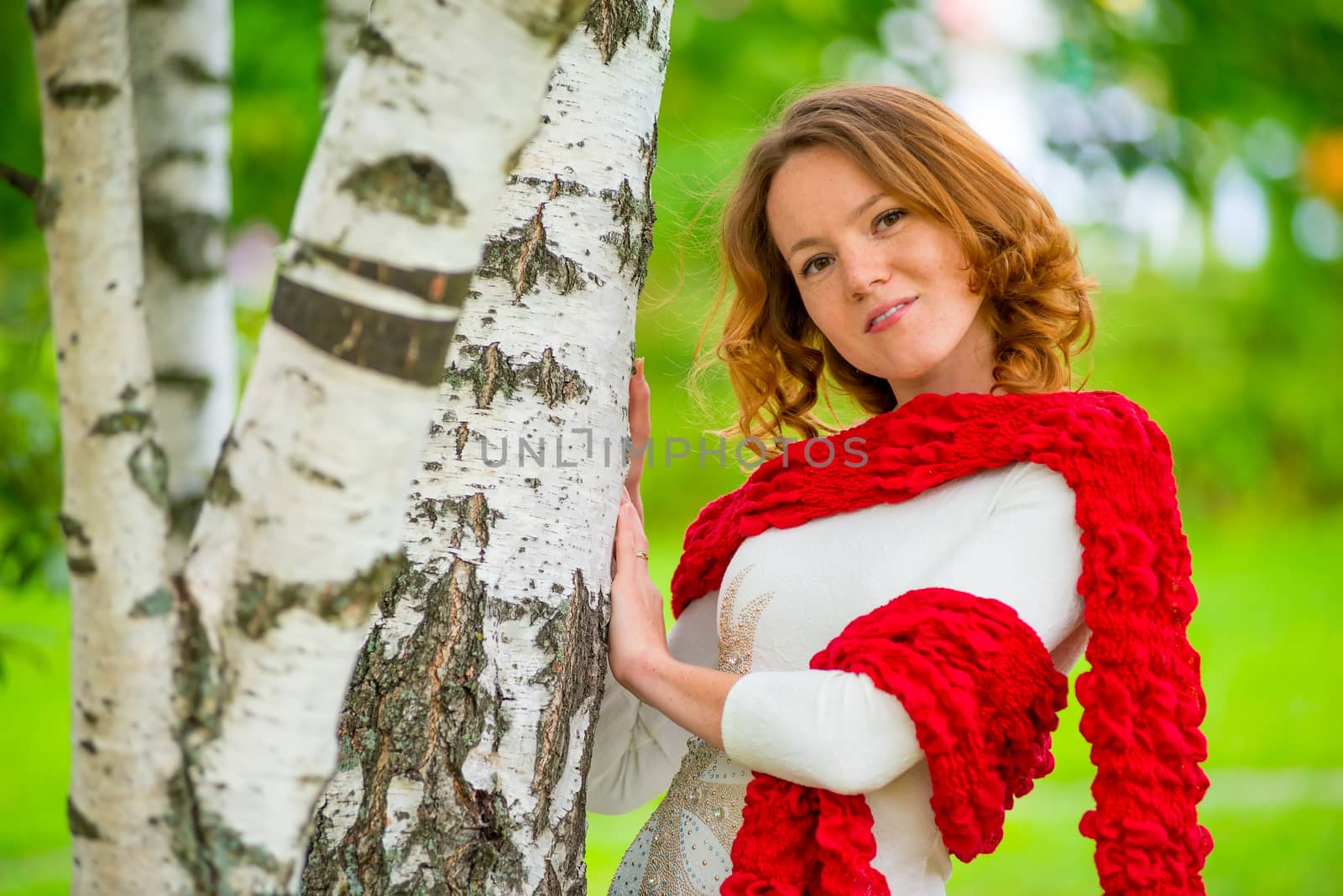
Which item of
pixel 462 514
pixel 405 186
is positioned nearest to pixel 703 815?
pixel 462 514

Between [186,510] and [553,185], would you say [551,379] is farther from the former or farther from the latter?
[186,510]

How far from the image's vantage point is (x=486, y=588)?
4.13ft

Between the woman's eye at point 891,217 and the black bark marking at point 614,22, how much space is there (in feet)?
1.34

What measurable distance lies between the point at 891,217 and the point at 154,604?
1.05 m

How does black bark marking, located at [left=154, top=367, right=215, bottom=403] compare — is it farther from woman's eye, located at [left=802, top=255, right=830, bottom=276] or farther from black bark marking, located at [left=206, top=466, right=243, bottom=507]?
black bark marking, located at [left=206, top=466, right=243, bottom=507]

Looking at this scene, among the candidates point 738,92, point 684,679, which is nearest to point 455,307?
point 684,679

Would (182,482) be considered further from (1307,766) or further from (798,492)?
(1307,766)

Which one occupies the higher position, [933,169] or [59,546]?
[933,169]

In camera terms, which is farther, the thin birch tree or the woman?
the woman

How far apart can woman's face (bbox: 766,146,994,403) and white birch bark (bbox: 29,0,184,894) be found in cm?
92

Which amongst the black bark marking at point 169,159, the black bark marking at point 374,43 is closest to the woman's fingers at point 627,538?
the black bark marking at point 374,43

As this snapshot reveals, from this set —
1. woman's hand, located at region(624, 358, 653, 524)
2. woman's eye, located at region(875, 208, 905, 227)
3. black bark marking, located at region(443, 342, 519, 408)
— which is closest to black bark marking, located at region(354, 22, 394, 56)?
black bark marking, located at region(443, 342, 519, 408)

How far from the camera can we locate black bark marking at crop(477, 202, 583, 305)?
129 cm

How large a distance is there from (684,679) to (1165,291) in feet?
16.6
